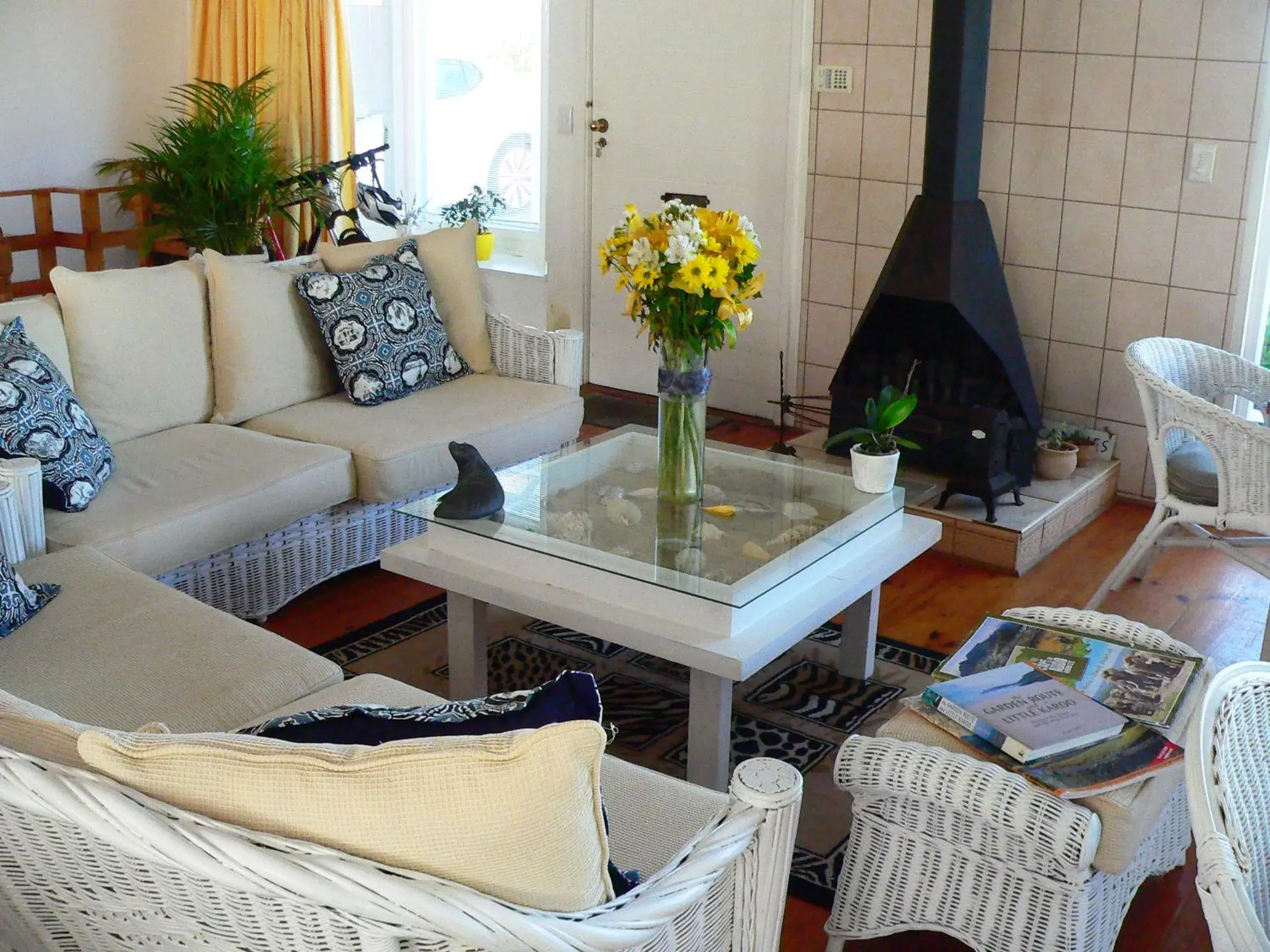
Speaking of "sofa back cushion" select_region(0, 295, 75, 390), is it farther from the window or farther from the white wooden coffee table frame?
the window

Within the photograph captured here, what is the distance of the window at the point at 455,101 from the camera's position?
5.89 m

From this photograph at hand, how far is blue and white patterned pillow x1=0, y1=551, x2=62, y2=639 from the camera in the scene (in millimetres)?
2328

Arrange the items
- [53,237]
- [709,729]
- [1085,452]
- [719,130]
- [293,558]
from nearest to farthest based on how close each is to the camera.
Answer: [709,729]
[293,558]
[1085,452]
[719,130]
[53,237]

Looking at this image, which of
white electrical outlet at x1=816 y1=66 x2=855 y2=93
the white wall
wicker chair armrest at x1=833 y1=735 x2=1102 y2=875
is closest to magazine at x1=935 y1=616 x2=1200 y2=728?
wicker chair armrest at x1=833 y1=735 x2=1102 y2=875

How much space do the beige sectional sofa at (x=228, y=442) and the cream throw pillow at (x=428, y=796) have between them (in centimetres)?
169

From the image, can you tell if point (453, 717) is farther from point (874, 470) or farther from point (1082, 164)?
point (1082, 164)

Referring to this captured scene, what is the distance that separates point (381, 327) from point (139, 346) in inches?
26.3

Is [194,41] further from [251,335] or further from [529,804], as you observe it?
[529,804]

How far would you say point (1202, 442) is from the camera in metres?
3.09

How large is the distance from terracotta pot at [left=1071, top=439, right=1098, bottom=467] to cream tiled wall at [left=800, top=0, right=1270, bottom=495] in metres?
0.09

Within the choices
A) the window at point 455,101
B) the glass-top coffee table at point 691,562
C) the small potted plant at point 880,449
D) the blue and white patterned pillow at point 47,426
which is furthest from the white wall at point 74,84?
the small potted plant at point 880,449

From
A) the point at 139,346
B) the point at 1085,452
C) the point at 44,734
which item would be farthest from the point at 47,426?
the point at 1085,452

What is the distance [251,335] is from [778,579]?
179cm

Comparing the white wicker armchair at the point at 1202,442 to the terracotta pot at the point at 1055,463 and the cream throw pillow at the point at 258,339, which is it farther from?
the cream throw pillow at the point at 258,339
